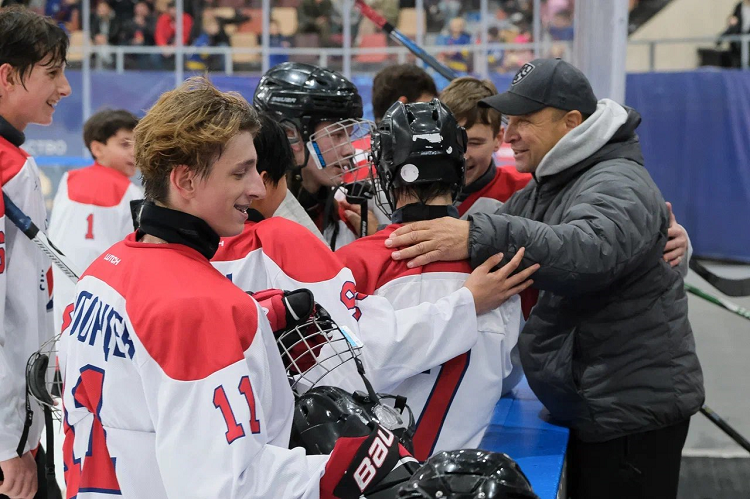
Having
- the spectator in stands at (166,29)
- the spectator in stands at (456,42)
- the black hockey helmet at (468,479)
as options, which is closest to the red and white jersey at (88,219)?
the black hockey helmet at (468,479)

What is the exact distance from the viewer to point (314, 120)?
265 cm

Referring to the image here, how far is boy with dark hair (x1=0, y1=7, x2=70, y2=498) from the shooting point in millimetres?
2123

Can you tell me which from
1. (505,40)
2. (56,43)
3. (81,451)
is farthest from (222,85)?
(81,451)

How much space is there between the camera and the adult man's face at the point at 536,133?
94.0 inches

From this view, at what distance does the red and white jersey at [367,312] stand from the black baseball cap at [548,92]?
0.67 meters

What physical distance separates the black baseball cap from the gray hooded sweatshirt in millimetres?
66

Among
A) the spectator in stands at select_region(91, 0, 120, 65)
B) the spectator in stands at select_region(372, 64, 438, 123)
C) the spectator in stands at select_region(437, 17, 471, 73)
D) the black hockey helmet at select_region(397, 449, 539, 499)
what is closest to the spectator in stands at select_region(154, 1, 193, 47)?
the spectator in stands at select_region(91, 0, 120, 65)

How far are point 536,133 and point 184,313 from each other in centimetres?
141

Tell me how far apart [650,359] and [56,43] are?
5.78ft

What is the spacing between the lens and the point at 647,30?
1222 cm

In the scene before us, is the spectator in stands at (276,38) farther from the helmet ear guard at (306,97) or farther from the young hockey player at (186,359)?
the young hockey player at (186,359)

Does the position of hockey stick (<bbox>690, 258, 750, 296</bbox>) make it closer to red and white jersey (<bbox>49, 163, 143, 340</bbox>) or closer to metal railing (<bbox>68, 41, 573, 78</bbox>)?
red and white jersey (<bbox>49, 163, 143, 340</bbox>)

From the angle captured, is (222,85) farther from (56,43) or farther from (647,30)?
(56,43)

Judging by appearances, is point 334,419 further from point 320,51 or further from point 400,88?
point 320,51
